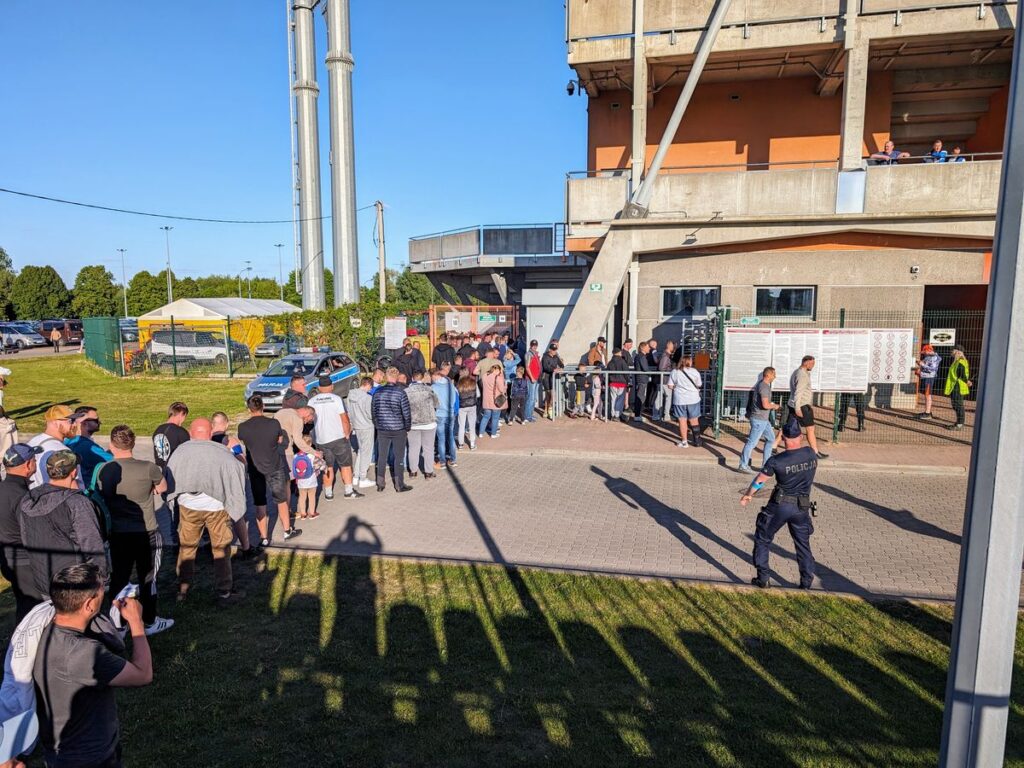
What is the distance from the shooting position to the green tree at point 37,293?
66875mm

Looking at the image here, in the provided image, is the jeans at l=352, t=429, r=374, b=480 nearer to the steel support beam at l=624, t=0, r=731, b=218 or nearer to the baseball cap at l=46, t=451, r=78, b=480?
the baseball cap at l=46, t=451, r=78, b=480

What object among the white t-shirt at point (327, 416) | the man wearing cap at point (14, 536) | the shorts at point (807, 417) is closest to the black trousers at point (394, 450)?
the white t-shirt at point (327, 416)

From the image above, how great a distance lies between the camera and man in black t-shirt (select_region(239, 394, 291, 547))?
25.1ft

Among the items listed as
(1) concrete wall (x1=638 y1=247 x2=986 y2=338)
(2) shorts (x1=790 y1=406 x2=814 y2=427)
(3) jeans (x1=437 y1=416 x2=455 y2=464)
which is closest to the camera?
(2) shorts (x1=790 y1=406 x2=814 y2=427)

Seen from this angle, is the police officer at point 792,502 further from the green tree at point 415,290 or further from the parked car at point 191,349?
the green tree at point 415,290

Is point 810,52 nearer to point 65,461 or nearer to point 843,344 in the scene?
point 843,344

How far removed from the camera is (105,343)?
97.2 ft

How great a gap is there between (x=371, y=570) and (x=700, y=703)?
3.77m

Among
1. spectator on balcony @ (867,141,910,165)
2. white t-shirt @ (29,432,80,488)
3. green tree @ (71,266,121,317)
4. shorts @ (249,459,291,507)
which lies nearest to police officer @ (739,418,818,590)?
shorts @ (249,459,291,507)

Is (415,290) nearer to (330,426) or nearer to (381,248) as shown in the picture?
(381,248)

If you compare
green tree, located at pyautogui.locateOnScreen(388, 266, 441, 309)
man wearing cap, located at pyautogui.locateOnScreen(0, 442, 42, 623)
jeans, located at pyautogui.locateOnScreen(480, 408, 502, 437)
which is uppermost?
green tree, located at pyautogui.locateOnScreen(388, 266, 441, 309)

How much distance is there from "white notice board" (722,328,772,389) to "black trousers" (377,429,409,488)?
700 centimetres

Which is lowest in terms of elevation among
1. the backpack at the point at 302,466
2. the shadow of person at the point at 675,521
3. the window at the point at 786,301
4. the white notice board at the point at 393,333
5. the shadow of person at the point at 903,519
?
the shadow of person at the point at 675,521

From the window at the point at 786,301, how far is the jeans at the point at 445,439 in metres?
9.65
